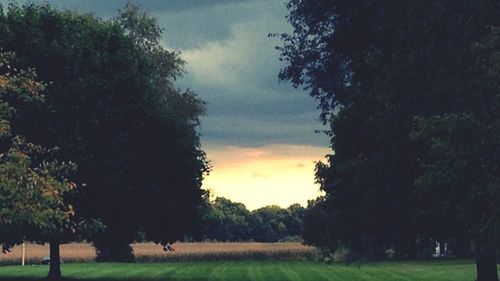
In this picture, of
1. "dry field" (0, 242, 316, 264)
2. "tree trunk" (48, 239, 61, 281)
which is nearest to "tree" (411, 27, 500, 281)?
"tree trunk" (48, 239, 61, 281)

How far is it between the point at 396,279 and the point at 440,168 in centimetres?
3480

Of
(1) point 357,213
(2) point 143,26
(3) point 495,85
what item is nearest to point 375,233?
(1) point 357,213

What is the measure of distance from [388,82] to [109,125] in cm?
2602

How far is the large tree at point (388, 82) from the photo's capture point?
1374 inches

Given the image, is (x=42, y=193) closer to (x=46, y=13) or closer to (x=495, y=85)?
(x=495, y=85)

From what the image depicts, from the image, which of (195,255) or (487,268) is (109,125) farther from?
(195,255)

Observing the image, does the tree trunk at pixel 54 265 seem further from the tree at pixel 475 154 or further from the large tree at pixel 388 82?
the tree at pixel 475 154

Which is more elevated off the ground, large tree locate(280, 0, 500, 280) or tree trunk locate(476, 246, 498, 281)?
large tree locate(280, 0, 500, 280)

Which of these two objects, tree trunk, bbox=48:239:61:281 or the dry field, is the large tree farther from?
the dry field

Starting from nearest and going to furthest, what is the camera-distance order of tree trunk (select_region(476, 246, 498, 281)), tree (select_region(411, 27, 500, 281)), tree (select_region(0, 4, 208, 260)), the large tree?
tree (select_region(411, 27, 500, 281))
the large tree
tree trunk (select_region(476, 246, 498, 281))
tree (select_region(0, 4, 208, 260))

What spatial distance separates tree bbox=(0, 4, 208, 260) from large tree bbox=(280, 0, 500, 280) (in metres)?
15.0

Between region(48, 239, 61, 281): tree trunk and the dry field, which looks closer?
region(48, 239, 61, 281): tree trunk

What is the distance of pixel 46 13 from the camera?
62.3m

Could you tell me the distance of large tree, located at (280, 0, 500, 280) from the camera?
115ft
